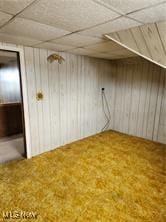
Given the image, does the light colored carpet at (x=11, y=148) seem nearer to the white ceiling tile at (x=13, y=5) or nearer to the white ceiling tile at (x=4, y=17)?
the white ceiling tile at (x=4, y=17)

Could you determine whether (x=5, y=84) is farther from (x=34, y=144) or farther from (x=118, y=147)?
(x=118, y=147)

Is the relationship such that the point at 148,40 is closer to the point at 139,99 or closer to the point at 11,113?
the point at 139,99

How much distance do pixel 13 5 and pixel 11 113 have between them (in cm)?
352

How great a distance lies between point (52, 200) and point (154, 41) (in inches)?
88.9

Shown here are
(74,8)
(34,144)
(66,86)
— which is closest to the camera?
(74,8)

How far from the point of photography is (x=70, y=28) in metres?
1.85

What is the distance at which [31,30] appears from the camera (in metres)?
1.92

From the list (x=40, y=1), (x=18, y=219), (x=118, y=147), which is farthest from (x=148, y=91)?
(x=18, y=219)

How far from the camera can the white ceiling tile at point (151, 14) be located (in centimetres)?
134

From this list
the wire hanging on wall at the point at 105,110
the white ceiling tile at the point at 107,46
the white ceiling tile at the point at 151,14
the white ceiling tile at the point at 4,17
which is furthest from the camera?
the wire hanging on wall at the point at 105,110

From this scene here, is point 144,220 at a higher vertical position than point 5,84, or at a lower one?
lower

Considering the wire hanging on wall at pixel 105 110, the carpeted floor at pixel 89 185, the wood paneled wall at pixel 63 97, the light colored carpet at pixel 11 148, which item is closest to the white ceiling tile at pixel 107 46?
the wood paneled wall at pixel 63 97

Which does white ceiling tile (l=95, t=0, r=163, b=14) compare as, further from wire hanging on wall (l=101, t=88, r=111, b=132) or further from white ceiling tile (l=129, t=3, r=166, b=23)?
wire hanging on wall (l=101, t=88, r=111, b=132)

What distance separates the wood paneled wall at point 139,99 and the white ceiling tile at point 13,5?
330 cm
